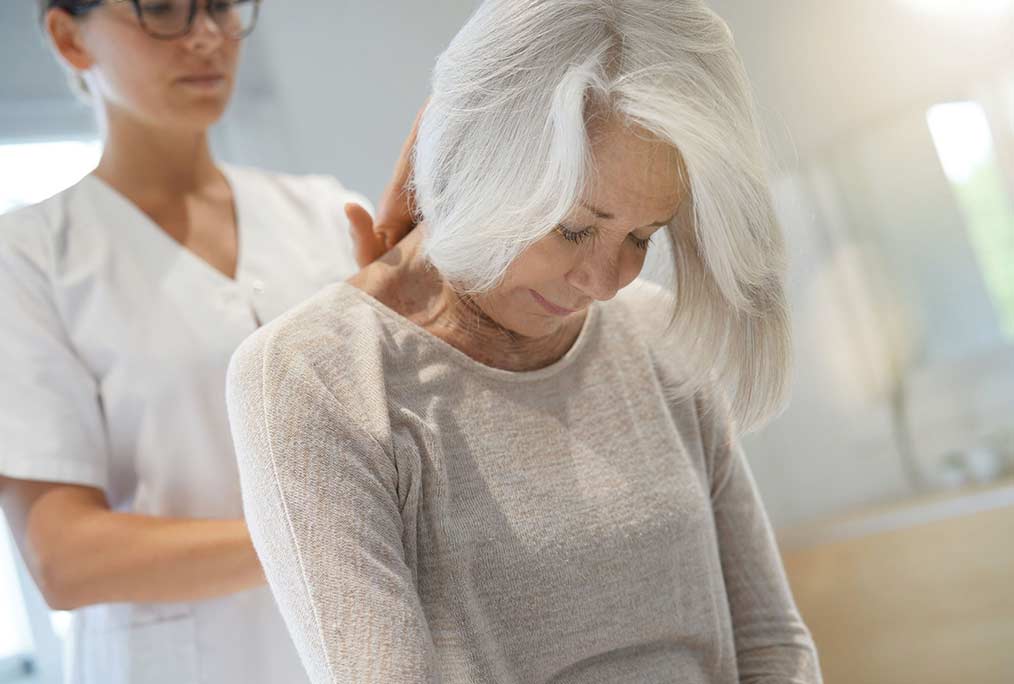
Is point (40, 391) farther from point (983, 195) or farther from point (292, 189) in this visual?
point (983, 195)

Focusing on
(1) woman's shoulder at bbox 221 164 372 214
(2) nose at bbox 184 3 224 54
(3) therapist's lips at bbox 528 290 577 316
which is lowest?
(3) therapist's lips at bbox 528 290 577 316

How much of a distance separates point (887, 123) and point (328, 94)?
1.00 meters

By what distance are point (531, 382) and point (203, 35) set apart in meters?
0.63

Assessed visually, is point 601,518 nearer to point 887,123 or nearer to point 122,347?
point 122,347

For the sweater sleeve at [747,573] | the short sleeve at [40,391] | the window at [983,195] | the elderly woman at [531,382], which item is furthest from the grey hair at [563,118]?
the window at [983,195]

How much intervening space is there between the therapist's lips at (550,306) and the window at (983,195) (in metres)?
0.93

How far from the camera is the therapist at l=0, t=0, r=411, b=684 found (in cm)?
124

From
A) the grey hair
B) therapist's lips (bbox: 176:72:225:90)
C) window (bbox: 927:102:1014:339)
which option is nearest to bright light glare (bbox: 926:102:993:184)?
window (bbox: 927:102:1014:339)

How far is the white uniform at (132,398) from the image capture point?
129cm

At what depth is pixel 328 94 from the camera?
7.00 feet

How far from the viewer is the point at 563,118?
92 centimetres

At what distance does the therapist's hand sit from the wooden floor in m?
1.04

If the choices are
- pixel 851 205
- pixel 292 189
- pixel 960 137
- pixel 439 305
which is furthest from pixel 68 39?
pixel 960 137

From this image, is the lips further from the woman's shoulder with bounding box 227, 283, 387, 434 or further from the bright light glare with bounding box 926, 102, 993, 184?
the bright light glare with bounding box 926, 102, 993, 184
